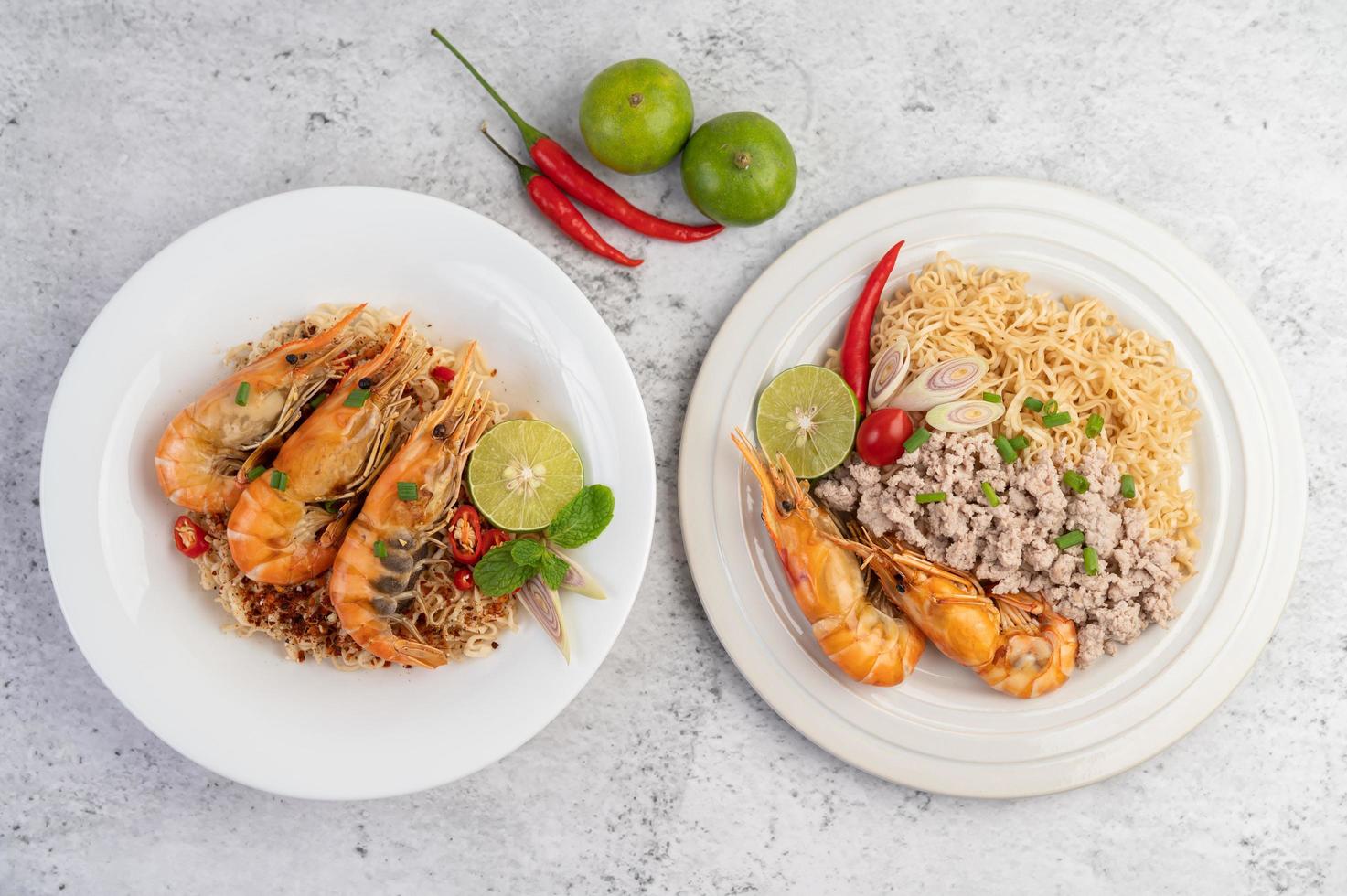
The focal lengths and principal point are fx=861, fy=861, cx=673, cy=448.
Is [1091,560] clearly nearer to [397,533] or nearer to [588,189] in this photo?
[588,189]

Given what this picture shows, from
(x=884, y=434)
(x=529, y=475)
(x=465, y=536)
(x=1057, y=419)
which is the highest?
(x=1057, y=419)

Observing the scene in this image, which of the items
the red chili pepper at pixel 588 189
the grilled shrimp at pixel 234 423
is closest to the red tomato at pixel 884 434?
the red chili pepper at pixel 588 189

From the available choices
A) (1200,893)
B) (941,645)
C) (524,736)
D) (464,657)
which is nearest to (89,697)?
(464,657)

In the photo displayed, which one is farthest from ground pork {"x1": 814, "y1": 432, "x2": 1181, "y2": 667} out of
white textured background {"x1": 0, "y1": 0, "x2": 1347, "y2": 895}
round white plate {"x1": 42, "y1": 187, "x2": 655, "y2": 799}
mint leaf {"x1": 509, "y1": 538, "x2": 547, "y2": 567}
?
mint leaf {"x1": 509, "y1": 538, "x2": 547, "y2": 567}

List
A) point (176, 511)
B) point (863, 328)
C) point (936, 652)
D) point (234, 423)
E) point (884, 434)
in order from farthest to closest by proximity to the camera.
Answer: point (936, 652)
point (863, 328)
point (884, 434)
point (176, 511)
point (234, 423)

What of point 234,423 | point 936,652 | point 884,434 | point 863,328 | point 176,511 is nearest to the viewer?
point 234,423

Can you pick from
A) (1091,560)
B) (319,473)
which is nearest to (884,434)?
(1091,560)

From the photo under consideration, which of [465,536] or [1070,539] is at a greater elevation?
[1070,539]

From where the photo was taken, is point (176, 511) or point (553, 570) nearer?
point (553, 570)
